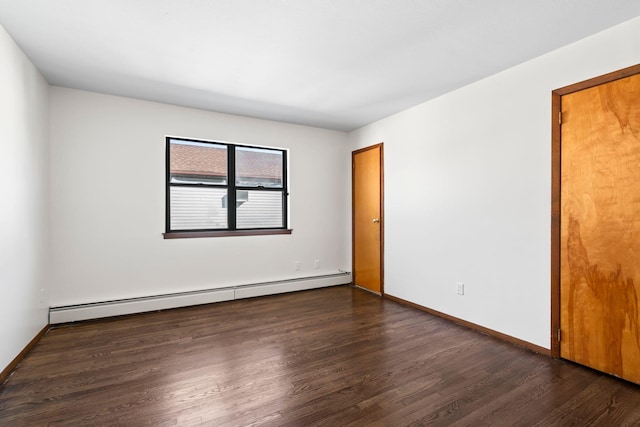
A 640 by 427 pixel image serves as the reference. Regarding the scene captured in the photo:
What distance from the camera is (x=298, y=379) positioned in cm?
220

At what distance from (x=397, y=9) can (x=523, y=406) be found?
259 centimetres

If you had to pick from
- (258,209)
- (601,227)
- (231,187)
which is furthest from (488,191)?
(231,187)

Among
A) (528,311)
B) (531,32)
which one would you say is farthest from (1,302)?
(531,32)

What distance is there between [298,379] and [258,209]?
2687mm

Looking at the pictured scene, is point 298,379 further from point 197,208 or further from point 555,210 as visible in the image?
point 197,208

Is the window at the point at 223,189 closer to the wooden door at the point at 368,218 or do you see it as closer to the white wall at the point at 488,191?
the wooden door at the point at 368,218

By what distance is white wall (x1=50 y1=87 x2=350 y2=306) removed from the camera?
10.9 ft

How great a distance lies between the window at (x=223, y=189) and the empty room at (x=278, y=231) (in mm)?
29

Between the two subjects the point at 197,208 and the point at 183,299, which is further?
the point at 197,208

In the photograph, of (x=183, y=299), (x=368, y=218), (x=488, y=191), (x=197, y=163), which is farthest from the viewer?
(x=368, y=218)

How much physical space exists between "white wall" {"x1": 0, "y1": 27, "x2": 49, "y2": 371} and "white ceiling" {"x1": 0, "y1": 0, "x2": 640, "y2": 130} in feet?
0.92

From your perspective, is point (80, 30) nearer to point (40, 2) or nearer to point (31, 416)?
point (40, 2)

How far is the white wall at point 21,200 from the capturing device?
2.23 meters

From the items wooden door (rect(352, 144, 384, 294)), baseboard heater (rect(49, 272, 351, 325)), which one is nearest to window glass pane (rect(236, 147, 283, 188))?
wooden door (rect(352, 144, 384, 294))
